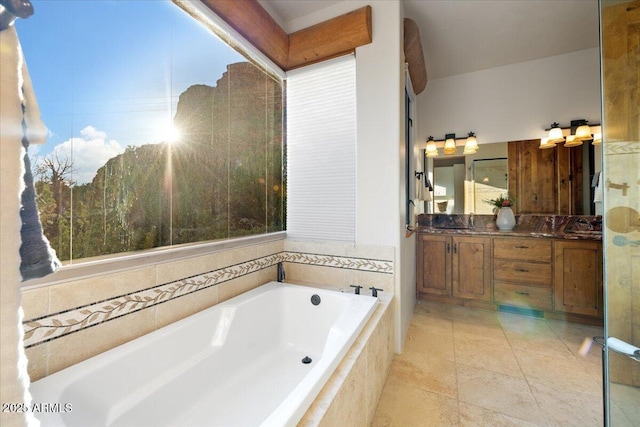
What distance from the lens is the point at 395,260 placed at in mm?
1970

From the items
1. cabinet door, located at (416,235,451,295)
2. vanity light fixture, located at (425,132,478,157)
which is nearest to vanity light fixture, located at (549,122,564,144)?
vanity light fixture, located at (425,132,478,157)

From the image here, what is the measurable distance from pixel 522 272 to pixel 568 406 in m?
1.47

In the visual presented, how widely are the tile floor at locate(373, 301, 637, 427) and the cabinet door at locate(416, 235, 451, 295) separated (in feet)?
1.70

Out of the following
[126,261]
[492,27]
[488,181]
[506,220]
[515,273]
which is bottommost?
[515,273]

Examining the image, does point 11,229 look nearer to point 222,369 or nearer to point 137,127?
point 137,127

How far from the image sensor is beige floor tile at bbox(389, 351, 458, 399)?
164 cm

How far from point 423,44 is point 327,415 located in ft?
11.0

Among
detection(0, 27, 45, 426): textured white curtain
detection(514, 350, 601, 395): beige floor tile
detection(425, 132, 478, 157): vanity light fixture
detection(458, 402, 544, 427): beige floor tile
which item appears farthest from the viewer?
detection(425, 132, 478, 157): vanity light fixture

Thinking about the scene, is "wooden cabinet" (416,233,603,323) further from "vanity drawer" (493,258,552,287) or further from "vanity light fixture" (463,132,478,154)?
"vanity light fixture" (463,132,478,154)

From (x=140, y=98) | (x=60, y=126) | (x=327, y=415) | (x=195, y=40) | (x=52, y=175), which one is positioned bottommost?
(x=327, y=415)

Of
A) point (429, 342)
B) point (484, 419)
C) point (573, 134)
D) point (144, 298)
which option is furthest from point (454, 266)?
point (144, 298)

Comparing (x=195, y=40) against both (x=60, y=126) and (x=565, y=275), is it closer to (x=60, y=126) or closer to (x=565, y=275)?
(x=60, y=126)

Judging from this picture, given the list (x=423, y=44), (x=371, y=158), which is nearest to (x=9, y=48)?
(x=371, y=158)

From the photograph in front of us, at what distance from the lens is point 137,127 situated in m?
1.34
